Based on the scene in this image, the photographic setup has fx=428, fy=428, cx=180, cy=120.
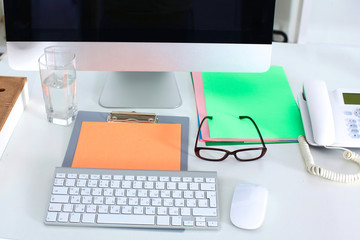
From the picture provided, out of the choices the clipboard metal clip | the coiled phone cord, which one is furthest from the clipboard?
the coiled phone cord

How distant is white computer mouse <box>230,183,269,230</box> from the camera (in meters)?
0.71

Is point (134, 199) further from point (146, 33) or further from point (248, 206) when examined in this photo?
point (146, 33)

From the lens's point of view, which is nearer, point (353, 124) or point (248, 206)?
point (248, 206)

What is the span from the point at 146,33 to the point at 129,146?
0.24 meters

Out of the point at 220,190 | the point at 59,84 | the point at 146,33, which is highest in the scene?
the point at 146,33

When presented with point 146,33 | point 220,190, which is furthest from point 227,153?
point 146,33

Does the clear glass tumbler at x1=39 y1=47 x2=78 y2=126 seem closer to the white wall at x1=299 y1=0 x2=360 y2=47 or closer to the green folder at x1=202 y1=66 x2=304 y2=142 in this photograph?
the green folder at x1=202 y1=66 x2=304 y2=142

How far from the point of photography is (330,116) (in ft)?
2.86

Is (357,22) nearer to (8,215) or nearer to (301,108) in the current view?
(301,108)

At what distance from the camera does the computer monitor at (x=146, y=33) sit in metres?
0.88

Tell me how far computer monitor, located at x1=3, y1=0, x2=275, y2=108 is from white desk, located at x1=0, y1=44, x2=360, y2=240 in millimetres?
127

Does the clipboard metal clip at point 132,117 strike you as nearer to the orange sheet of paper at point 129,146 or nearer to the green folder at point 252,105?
the orange sheet of paper at point 129,146

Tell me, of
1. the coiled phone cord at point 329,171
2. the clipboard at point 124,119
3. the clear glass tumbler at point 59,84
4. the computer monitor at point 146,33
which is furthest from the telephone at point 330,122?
the clear glass tumbler at point 59,84

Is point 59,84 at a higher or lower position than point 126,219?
higher
